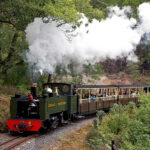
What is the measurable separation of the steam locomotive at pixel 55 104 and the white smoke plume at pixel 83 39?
1845 mm

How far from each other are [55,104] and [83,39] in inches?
317

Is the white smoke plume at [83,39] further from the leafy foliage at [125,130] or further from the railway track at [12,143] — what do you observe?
the leafy foliage at [125,130]

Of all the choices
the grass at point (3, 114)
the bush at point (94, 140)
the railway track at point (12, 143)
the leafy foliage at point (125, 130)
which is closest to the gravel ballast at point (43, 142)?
the railway track at point (12, 143)

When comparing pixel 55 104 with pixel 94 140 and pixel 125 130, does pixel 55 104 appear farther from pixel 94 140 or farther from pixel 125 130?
pixel 125 130

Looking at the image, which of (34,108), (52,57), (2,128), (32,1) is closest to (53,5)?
(32,1)

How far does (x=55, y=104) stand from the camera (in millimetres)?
10461

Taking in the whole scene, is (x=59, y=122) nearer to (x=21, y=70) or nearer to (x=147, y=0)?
(x=21, y=70)

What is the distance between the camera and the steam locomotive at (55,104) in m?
9.59

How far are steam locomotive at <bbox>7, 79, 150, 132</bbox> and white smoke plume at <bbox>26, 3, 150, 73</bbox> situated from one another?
1.85 metres

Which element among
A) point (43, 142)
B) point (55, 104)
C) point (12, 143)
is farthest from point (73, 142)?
point (55, 104)

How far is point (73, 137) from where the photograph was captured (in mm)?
9242

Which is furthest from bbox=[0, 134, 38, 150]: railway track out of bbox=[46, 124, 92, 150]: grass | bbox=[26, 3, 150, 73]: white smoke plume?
bbox=[26, 3, 150, 73]: white smoke plume

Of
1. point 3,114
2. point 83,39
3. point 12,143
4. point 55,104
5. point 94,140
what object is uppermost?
point 83,39

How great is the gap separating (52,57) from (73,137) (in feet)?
18.3
